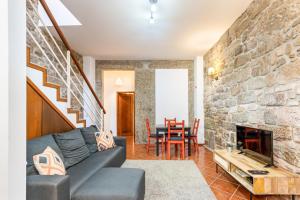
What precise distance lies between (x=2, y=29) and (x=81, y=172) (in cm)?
192

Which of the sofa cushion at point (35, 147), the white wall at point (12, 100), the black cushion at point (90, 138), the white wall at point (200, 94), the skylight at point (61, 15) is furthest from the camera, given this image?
the white wall at point (200, 94)

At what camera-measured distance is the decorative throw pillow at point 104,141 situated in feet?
12.2

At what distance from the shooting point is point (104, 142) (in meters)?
3.76

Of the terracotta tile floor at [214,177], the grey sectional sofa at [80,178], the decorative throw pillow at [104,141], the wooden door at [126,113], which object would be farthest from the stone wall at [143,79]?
the grey sectional sofa at [80,178]

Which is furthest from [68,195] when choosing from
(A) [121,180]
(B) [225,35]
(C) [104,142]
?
(B) [225,35]

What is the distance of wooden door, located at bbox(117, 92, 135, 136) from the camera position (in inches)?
346

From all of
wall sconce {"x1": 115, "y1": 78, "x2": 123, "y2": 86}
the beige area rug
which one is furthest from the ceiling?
the beige area rug

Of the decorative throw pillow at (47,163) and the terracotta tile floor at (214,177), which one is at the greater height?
the decorative throw pillow at (47,163)

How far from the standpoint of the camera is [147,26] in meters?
4.04

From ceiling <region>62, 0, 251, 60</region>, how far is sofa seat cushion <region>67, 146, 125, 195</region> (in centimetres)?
239

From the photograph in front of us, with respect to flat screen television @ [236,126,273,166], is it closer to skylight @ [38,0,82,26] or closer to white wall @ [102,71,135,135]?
skylight @ [38,0,82,26]

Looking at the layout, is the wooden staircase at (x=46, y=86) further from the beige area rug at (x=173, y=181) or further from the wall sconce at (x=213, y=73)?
the wall sconce at (x=213, y=73)

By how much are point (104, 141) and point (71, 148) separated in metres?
0.93

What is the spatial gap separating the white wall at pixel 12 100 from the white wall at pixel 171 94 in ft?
18.8
